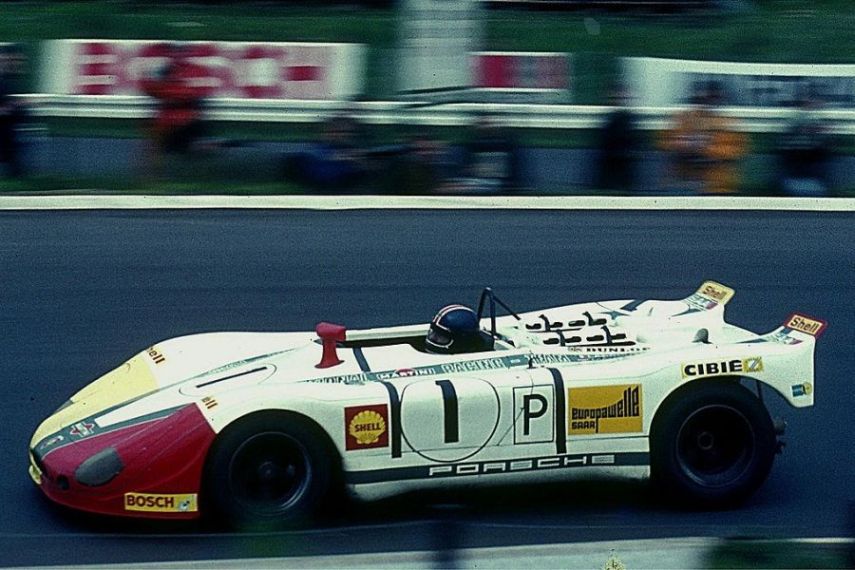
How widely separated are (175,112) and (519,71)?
13.2 feet

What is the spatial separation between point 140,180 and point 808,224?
5953mm

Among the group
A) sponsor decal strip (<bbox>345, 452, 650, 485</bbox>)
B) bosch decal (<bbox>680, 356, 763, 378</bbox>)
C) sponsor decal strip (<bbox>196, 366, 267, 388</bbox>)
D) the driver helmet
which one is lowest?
sponsor decal strip (<bbox>345, 452, 650, 485</bbox>)

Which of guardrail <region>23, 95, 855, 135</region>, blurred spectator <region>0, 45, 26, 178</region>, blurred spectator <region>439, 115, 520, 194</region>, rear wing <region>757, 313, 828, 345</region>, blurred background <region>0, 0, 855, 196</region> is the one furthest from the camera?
guardrail <region>23, 95, 855, 135</region>

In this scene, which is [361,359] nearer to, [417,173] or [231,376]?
[231,376]

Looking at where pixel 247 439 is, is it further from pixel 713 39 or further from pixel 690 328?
pixel 713 39

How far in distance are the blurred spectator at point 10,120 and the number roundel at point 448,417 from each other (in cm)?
762

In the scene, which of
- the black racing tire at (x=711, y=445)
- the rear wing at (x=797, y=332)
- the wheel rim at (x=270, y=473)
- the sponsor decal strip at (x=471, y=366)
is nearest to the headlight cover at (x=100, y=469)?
the wheel rim at (x=270, y=473)

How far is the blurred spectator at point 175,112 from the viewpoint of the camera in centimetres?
1313

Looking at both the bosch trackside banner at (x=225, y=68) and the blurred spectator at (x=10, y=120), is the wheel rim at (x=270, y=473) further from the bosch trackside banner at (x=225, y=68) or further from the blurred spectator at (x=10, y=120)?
the bosch trackside banner at (x=225, y=68)

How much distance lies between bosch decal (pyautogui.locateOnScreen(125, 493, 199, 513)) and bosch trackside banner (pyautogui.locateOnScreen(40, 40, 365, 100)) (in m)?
8.98

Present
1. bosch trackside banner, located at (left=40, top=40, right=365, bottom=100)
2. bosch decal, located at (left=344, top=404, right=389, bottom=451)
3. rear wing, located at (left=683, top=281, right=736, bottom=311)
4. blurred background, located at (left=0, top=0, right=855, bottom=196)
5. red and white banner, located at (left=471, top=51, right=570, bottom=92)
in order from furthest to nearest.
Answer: red and white banner, located at (left=471, top=51, right=570, bottom=92), bosch trackside banner, located at (left=40, top=40, right=365, bottom=100), blurred background, located at (left=0, top=0, right=855, bottom=196), rear wing, located at (left=683, top=281, right=736, bottom=311), bosch decal, located at (left=344, top=404, right=389, bottom=451)

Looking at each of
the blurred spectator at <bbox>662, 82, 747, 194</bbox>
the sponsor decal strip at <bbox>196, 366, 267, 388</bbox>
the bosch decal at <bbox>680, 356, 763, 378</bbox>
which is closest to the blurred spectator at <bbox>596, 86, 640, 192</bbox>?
the blurred spectator at <bbox>662, 82, 747, 194</bbox>

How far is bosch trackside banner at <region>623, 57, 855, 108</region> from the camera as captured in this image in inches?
595

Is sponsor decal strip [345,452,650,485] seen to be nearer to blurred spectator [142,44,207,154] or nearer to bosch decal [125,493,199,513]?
bosch decal [125,493,199,513]
